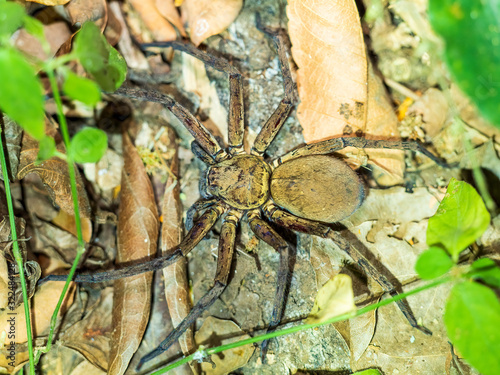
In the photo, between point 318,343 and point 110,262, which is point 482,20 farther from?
point 110,262

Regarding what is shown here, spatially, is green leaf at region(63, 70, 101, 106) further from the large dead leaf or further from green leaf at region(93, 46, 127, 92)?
the large dead leaf

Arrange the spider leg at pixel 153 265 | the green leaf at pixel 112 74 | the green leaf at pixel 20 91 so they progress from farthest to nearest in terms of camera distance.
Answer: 1. the spider leg at pixel 153 265
2. the green leaf at pixel 112 74
3. the green leaf at pixel 20 91

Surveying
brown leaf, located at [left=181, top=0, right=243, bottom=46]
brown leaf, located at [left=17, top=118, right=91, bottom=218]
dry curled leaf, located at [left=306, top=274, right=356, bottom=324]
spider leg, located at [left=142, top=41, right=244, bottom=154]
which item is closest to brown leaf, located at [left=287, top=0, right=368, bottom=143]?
spider leg, located at [left=142, top=41, right=244, bottom=154]

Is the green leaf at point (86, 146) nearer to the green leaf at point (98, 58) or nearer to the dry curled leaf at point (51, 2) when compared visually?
the green leaf at point (98, 58)

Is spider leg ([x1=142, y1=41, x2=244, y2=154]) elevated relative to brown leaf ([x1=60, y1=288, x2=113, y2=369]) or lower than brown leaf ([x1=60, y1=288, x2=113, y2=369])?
elevated

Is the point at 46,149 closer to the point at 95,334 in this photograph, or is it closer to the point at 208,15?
the point at 95,334

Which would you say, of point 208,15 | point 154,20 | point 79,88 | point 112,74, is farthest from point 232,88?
point 79,88

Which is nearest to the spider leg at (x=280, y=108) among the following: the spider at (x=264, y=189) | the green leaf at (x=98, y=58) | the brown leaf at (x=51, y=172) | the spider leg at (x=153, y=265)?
the spider at (x=264, y=189)
